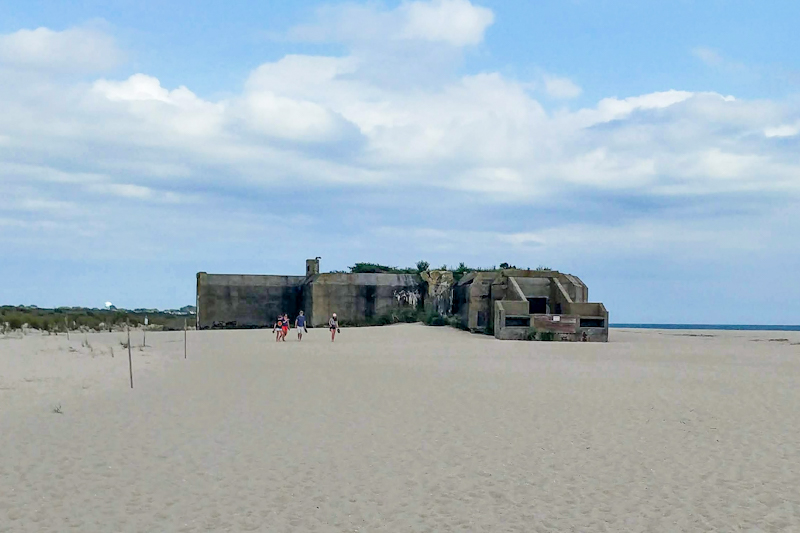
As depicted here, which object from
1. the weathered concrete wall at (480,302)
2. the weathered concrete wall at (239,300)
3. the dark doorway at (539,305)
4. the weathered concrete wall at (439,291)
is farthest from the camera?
the weathered concrete wall at (239,300)

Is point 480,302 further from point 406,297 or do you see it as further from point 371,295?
point 371,295

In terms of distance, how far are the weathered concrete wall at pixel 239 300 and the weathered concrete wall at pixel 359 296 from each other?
6.43 ft

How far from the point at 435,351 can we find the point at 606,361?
16.8ft

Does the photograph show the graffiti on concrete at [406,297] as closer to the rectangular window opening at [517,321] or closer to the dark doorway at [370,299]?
the dark doorway at [370,299]

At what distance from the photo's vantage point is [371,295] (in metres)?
38.7

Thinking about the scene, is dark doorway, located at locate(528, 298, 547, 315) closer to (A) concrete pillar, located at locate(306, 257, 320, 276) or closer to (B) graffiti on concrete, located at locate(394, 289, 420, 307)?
(B) graffiti on concrete, located at locate(394, 289, 420, 307)

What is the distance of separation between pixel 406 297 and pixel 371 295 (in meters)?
1.71

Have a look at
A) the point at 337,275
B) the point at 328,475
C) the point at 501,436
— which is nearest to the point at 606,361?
the point at 501,436

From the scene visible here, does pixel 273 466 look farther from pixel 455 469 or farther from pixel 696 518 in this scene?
pixel 696 518

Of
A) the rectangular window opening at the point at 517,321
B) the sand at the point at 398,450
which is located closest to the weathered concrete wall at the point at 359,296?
the rectangular window opening at the point at 517,321

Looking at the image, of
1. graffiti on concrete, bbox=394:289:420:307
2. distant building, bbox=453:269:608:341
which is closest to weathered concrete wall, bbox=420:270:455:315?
graffiti on concrete, bbox=394:289:420:307

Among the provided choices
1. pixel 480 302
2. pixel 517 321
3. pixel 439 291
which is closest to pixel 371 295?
pixel 439 291

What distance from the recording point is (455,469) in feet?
25.3

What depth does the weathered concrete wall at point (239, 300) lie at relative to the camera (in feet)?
→ 129
